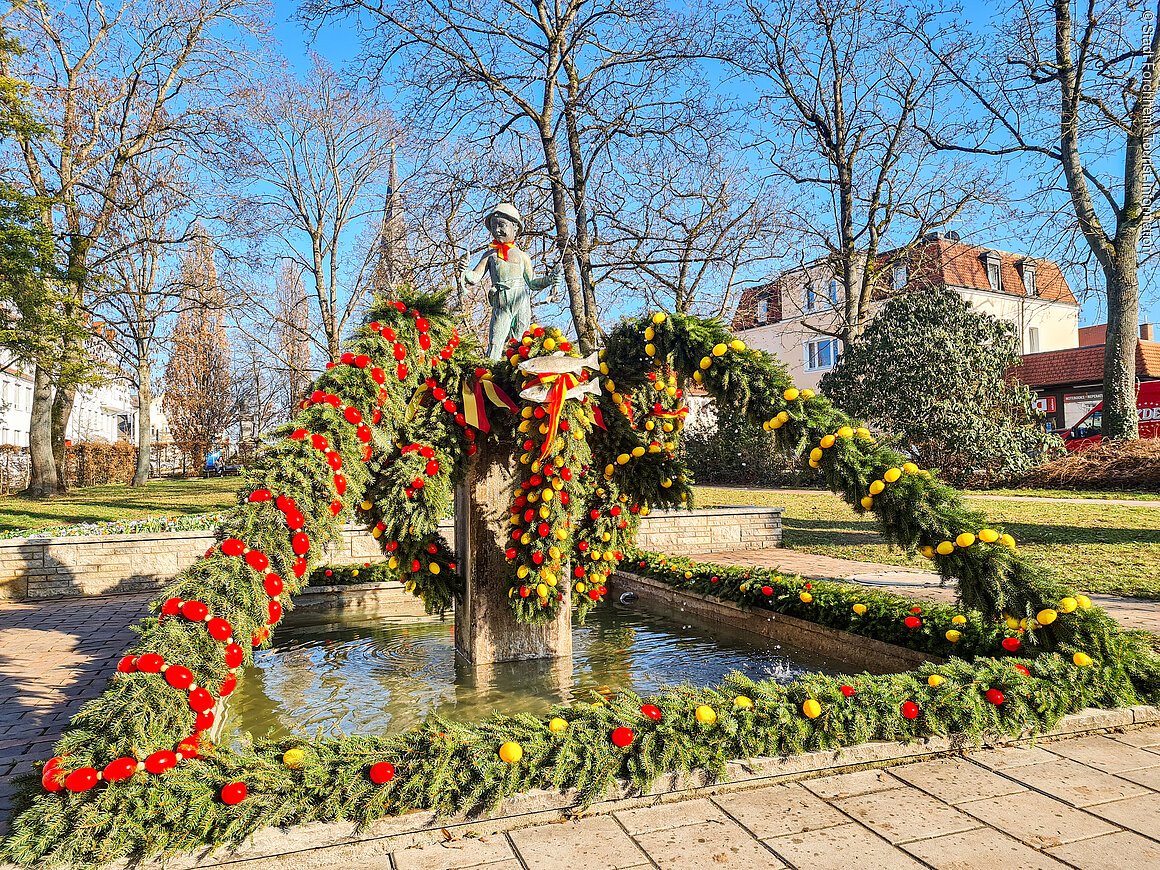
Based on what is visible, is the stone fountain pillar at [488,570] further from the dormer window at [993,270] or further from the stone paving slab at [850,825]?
the dormer window at [993,270]

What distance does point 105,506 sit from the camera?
16.9 meters

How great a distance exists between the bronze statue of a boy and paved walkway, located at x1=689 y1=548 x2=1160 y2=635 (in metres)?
4.87

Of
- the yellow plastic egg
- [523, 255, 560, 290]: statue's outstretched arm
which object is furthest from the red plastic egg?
[523, 255, 560, 290]: statue's outstretched arm

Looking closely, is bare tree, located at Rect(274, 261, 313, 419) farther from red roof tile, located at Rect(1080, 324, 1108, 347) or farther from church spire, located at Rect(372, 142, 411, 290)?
red roof tile, located at Rect(1080, 324, 1108, 347)

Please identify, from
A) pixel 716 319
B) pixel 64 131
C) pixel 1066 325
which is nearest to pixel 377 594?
pixel 716 319

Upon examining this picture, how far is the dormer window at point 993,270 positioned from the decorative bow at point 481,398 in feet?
128

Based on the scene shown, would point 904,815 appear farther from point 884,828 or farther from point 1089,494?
point 1089,494

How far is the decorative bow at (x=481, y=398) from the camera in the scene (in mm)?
5406

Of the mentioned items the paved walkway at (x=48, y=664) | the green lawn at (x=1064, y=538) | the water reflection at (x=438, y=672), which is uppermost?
the green lawn at (x=1064, y=538)

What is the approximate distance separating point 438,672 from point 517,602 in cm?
110

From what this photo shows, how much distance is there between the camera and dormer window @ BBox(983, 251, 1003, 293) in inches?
1474

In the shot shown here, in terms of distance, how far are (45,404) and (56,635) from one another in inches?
564

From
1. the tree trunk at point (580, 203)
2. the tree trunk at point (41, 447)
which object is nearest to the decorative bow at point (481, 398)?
the tree trunk at point (580, 203)

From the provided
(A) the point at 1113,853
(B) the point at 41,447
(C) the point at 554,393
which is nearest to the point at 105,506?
(B) the point at 41,447
